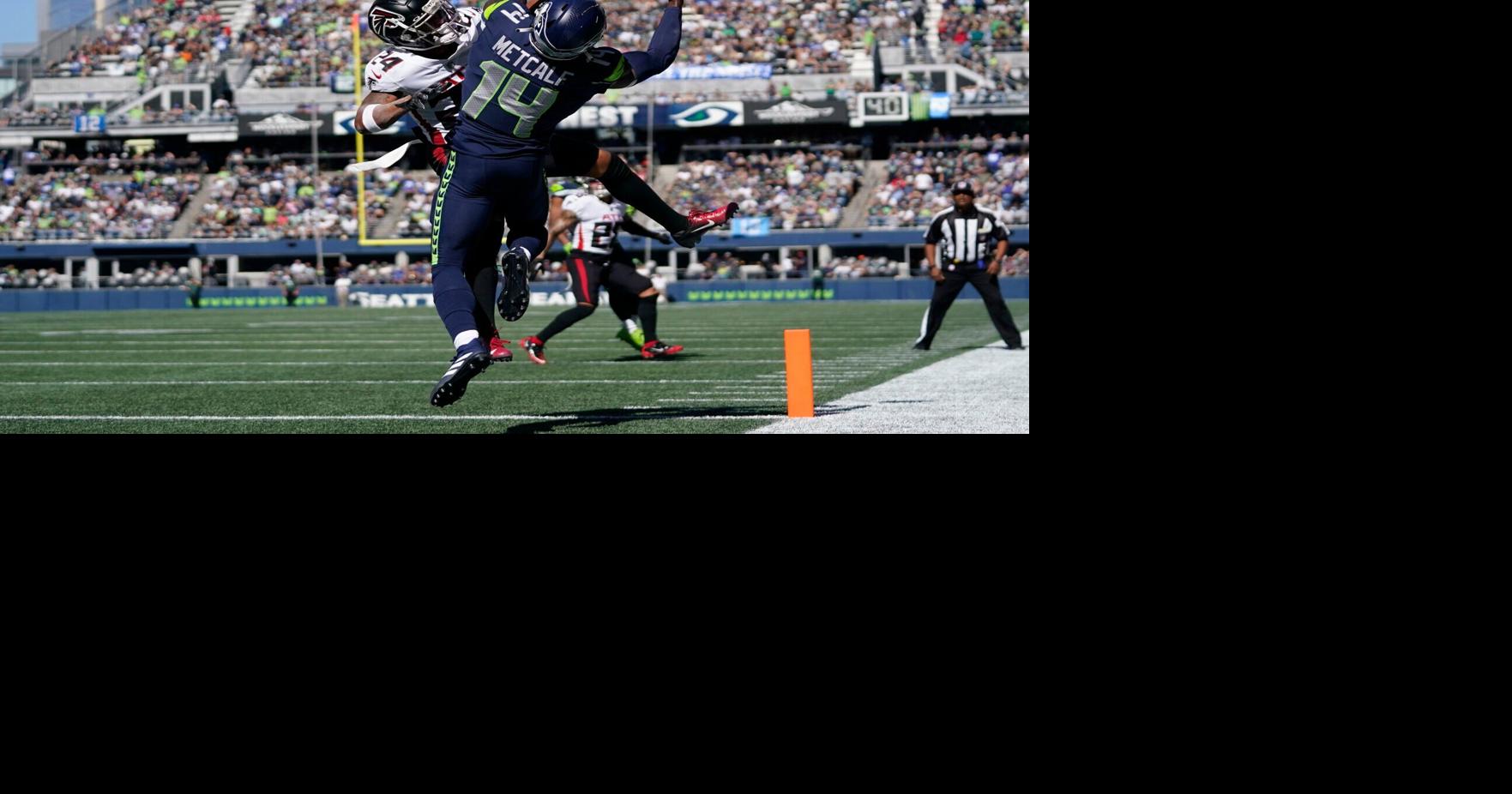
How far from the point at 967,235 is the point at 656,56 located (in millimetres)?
6579

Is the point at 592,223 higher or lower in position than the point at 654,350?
higher

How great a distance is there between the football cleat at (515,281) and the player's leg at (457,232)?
0.14m

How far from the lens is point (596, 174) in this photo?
21.9 ft

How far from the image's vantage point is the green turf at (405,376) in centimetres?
702

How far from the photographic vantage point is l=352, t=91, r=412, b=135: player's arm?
6215 mm

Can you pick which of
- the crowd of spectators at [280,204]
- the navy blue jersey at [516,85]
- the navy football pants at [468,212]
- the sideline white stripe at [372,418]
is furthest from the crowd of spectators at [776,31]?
the navy blue jersey at [516,85]

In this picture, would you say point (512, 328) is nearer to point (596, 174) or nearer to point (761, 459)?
point (596, 174)

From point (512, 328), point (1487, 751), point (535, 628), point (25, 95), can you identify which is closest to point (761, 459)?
point (535, 628)

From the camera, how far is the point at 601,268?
11.9 metres

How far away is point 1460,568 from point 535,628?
64.9 inches

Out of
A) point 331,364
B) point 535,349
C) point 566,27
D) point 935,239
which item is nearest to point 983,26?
point 935,239

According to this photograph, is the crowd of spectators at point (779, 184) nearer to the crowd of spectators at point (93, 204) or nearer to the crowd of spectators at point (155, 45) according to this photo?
the crowd of spectators at point (93, 204)

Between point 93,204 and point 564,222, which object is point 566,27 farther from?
point 93,204

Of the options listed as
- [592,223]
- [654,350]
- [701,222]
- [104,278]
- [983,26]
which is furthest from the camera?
[983,26]
